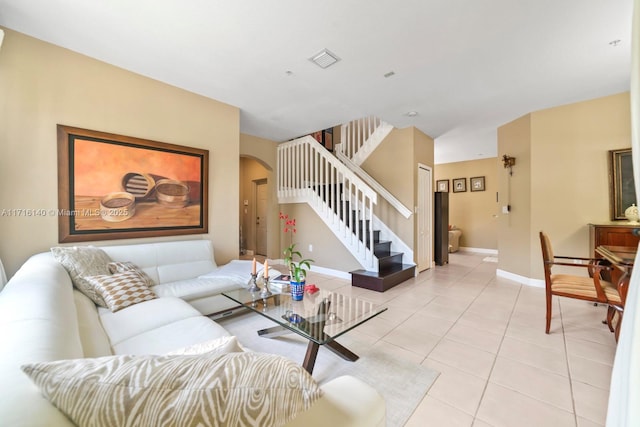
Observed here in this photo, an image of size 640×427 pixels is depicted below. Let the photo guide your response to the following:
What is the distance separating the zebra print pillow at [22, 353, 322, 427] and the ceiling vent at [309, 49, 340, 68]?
2.67 metres

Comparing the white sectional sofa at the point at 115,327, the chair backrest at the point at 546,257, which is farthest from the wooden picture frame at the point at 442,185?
the white sectional sofa at the point at 115,327

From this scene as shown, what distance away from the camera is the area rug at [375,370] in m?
1.56

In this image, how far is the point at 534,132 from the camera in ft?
12.9

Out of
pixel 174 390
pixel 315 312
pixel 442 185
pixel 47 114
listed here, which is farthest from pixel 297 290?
pixel 442 185

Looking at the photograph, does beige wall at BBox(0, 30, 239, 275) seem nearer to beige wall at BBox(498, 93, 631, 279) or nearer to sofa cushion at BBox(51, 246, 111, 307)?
sofa cushion at BBox(51, 246, 111, 307)

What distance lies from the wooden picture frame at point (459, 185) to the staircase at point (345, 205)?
4081 mm

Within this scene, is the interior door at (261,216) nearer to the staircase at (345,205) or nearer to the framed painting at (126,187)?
the staircase at (345,205)

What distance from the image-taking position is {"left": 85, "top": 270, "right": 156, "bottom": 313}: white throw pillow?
1925mm

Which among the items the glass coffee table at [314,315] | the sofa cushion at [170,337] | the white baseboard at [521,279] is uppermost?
the sofa cushion at [170,337]

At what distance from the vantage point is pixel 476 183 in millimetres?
7262

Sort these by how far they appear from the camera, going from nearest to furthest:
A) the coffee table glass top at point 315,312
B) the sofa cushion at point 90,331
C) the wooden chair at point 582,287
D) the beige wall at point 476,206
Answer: the sofa cushion at point 90,331 → the coffee table glass top at point 315,312 → the wooden chair at point 582,287 → the beige wall at point 476,206

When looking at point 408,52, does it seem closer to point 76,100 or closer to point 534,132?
point 534,132

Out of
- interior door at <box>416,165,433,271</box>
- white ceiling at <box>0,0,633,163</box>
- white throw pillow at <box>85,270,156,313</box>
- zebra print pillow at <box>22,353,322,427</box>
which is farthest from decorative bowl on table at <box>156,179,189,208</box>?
interior door at <box>416,165,433,271</box>

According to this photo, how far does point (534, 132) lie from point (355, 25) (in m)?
3.56
